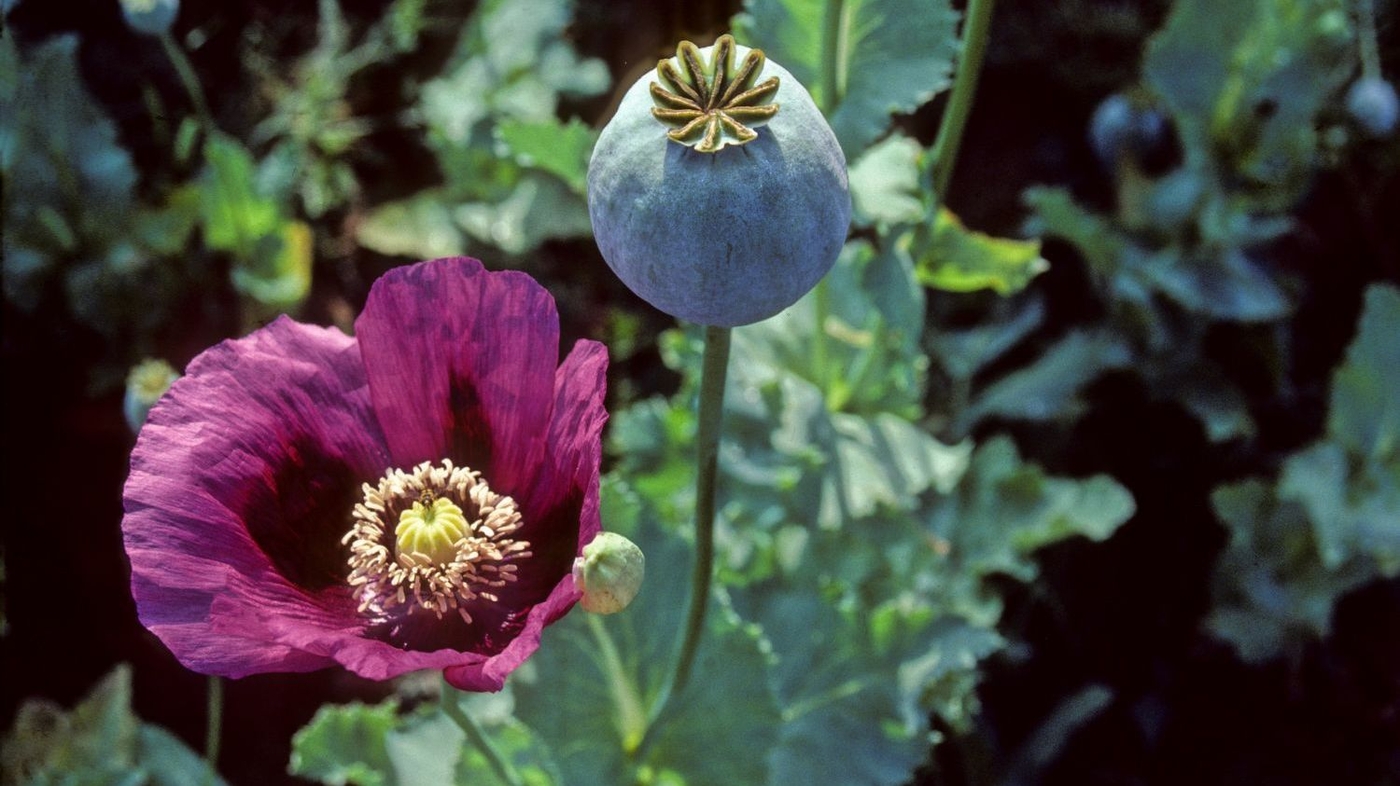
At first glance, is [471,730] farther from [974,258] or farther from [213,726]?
[974,258]

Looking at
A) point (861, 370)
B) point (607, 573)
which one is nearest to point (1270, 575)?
point (861, 370)

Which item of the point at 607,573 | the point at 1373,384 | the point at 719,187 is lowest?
the point at 1373,384

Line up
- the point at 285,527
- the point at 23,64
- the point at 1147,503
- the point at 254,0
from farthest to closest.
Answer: the point at 254,0
the point at 1147,503
the point at 23,64
the point at 285,527

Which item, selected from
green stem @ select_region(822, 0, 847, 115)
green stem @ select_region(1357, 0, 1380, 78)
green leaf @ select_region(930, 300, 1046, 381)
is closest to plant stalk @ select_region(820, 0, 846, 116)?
green stem @ select_region(822, 0, 847, 115)

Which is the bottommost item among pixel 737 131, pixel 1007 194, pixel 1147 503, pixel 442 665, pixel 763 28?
pixel 1147 503

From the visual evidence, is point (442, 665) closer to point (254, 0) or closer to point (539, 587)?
point (539, 587)

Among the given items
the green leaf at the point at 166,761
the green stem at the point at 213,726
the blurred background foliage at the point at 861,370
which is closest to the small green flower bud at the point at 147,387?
the blurred background foliage at the point at 861,370

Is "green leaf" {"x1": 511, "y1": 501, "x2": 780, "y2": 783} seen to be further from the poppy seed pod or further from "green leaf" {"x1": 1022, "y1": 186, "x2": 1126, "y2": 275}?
"green leaf" {"x1": 1022, "y1": 186, "x2": 1126, "y2": 275}

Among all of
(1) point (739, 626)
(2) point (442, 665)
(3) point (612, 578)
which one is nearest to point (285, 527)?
(2) point (442, 665)
